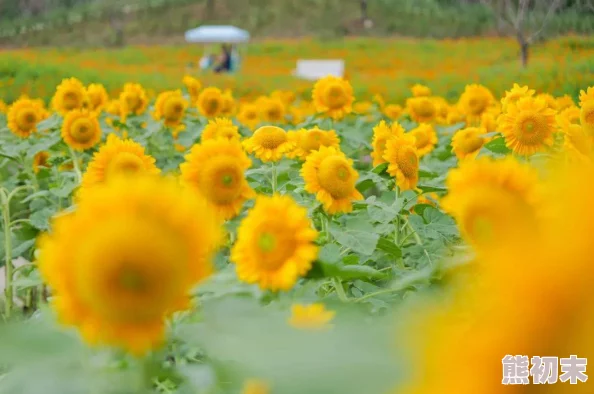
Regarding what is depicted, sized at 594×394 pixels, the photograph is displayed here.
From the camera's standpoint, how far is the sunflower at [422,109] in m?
2.37

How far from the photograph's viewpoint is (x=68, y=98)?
210cm

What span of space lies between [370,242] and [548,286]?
2.37 ft

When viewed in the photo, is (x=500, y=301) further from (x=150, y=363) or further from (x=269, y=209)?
(x=269, y=209)

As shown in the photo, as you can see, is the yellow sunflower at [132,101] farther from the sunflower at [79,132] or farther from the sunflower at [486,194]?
the sunflower at [486,194]

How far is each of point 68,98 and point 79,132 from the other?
0.35 meters

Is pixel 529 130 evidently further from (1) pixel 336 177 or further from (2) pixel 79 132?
(2) pixel 79 132

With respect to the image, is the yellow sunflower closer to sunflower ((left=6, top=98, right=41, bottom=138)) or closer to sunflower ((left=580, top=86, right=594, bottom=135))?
sunflower ((left=6, top=98, right=41, bottom=138))

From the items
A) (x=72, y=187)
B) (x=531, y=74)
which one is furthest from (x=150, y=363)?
(x=531, y=74)

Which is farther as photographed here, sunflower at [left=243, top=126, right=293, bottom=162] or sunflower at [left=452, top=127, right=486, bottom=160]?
sunflower at [left=452, top=127, right=486, bottom=160]

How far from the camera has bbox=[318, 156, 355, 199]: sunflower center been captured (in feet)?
3.37

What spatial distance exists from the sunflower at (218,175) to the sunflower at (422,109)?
155cm

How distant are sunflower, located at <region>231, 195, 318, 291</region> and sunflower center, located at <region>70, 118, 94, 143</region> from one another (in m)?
1.23

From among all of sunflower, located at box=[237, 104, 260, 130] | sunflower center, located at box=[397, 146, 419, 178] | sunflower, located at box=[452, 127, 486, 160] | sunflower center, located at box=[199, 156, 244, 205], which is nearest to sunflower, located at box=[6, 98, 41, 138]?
sunflower, located at box=[237, 104, 260, 130]

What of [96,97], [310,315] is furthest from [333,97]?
[310,315]
